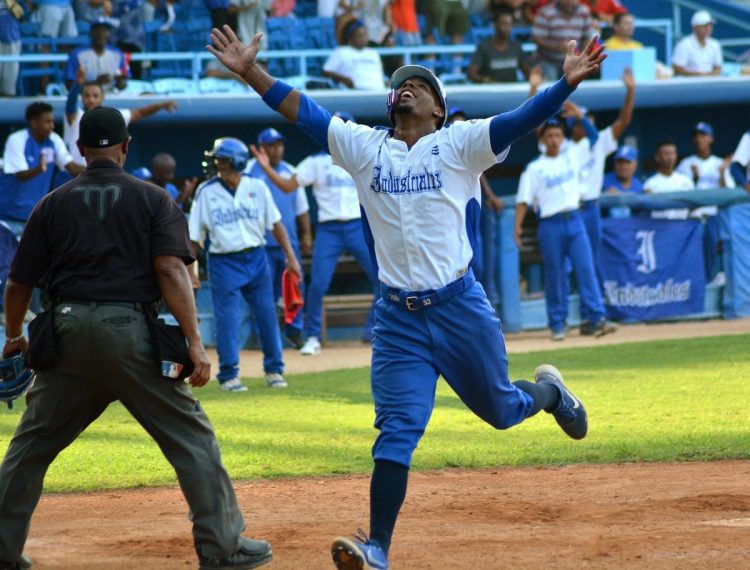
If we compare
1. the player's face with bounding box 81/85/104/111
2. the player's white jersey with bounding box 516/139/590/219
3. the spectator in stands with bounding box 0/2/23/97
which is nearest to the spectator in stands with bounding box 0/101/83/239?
the player's face with bounding box 81/85/104/111

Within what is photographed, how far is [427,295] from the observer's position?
17.7 ft

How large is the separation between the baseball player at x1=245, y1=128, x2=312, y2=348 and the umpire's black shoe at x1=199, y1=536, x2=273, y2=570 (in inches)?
354

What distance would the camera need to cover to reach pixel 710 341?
→ 1386 cm

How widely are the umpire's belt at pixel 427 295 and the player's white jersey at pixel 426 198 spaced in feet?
0.07

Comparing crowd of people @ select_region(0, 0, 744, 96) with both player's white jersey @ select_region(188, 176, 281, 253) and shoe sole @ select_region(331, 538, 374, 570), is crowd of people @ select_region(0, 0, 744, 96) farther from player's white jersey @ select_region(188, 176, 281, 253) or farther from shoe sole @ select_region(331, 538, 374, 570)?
shoe sole @ select_region(331, 538, 374, 570)

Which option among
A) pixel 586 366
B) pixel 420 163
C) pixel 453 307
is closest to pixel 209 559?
pixel 453 307

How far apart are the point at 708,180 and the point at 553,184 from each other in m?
4.09

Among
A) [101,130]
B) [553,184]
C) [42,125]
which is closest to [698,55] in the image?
[553,184]

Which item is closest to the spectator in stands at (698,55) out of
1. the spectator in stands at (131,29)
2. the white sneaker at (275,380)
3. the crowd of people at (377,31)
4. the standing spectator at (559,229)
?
the crowd of people at (377,31)

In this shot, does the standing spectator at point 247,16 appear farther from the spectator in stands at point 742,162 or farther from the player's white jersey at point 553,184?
the spectator in stands at point 742,162

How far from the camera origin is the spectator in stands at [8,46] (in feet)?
53.1

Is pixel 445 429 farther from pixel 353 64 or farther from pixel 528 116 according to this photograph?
pixel 353 64

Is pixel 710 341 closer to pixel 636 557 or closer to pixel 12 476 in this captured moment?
pixel 636 557

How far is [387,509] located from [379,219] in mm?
1248
